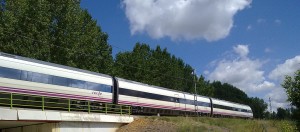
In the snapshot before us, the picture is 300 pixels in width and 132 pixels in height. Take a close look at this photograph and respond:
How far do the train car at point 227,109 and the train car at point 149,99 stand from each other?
13.4m

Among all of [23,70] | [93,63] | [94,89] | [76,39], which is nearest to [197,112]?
[93,63]

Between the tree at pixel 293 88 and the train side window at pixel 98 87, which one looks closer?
the tree at pixel 293 88

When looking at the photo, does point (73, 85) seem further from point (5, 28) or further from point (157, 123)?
point (5, 28)

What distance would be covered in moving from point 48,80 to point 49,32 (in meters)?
17.7

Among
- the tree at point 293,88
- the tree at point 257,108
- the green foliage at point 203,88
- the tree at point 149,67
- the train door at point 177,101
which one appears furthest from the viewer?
the tree at point 257,108

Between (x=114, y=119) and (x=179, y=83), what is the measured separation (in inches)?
2067

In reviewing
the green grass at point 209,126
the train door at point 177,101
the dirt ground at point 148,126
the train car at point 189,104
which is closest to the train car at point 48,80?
the dirt ground at point 148,126

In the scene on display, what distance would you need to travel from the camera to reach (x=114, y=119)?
27953mm

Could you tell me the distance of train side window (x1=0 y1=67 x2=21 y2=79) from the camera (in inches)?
883

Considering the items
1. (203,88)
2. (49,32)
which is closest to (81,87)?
(49,32)

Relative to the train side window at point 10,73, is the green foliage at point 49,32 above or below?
above

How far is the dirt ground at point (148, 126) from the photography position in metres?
28.3

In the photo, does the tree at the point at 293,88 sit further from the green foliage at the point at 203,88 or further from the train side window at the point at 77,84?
the green foliage at the point at 203,88

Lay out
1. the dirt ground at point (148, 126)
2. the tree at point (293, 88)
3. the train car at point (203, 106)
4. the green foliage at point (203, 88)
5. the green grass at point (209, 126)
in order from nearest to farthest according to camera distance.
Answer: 1. the tree at point (293, 88)
2. the dirt ground at point (148, 126)
3. the green grass at point (209, 126)
4. the train car at point (203, 106)
5. the green foliage at point (203, 88)
